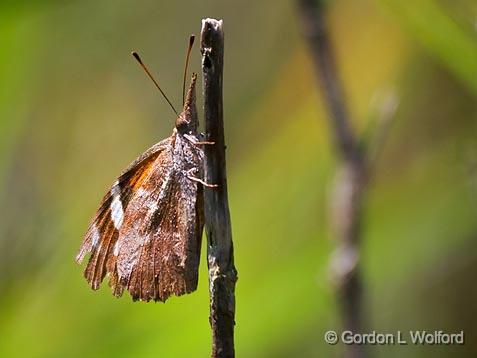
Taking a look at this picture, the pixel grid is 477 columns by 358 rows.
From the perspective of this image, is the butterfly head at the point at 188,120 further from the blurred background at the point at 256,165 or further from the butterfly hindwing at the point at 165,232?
the blurred background at the point at 256,165

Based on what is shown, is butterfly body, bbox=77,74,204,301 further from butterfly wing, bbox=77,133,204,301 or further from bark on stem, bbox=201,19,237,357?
bark on stem, bbox=201,19,237,357

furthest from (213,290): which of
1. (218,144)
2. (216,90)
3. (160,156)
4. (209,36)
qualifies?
(160,156)

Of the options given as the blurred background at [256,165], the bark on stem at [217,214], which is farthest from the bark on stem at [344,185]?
the bark on stem at [217,214]

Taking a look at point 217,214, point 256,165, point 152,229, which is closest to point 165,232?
point 152,229

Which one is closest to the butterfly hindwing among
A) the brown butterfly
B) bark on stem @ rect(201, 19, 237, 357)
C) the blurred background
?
the brown butterfly

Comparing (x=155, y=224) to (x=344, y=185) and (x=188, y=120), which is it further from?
(x=344, y=185)

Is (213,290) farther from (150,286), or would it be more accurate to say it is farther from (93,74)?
(93,74)
